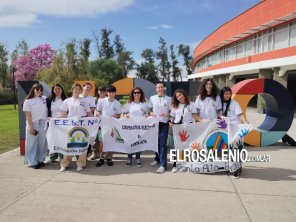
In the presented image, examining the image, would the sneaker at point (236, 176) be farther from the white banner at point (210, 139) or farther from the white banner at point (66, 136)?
the white banner at point (66, 136)

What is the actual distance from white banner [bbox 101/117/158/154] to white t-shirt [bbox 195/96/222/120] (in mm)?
1108

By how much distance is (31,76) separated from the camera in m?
37.4

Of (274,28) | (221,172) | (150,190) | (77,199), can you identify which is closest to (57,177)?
(77,199)

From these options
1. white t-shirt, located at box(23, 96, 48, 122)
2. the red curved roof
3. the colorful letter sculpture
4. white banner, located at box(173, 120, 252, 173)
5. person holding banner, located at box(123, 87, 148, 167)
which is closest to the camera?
white banner, located at box(173, 120, 252, 173)

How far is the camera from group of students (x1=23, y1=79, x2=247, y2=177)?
6.38 metres

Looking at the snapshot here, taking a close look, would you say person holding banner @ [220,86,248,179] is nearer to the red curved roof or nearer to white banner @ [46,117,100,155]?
white banner @ [46,117,100,155]

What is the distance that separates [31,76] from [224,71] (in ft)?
76.7

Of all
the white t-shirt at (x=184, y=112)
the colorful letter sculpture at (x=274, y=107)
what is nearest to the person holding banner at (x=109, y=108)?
the white t-shirt at (x=184, y=112)

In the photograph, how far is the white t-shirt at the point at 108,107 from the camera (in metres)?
6.89

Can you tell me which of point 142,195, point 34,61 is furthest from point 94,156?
point 34,61

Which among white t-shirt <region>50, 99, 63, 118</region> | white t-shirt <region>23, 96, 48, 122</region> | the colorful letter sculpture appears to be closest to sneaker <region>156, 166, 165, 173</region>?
white t-shirt <region>50, 99, 63, 118</region>

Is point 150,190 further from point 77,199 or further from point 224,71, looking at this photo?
point 224,71

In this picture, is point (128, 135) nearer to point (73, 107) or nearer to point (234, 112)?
point (73, 107)

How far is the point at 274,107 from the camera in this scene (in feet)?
31.4
